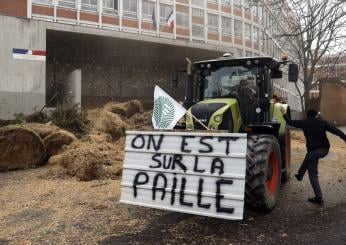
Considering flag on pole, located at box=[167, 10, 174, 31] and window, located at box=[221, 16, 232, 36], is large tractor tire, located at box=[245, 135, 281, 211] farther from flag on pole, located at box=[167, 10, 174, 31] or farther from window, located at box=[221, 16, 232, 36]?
window, located at box=[221, 16, 232, 36]

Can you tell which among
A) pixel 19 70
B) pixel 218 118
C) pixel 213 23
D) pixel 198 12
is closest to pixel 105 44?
pixel 19 70

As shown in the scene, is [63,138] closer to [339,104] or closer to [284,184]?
[284,184]

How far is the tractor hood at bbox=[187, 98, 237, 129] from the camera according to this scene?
7.14m

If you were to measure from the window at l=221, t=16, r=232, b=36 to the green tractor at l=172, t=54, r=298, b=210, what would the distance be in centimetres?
3873

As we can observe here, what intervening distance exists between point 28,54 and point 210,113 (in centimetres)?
1392

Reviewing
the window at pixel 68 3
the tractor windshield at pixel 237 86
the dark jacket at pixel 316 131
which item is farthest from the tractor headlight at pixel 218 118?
the window at pixel 68 3

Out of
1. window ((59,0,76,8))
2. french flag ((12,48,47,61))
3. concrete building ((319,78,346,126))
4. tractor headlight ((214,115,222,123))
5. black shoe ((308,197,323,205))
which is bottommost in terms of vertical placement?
black shoe ((308,197,323,205))

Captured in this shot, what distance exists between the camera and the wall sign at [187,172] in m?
5.51

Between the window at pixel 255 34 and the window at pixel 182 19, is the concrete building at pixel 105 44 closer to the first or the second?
the window at pixel 182 19

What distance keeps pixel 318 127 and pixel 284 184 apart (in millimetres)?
2148

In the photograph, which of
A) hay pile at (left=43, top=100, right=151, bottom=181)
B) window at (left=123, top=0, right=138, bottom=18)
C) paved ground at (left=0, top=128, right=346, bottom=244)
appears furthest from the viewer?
window at (left=123, top=0, right=138, bottom=18)

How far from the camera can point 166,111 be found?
262 inches

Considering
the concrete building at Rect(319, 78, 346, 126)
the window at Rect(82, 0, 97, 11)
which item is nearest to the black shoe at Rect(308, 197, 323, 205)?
Answer: the concrete building at Rect(319, 78, 346, 126)

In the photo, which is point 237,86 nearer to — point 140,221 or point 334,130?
point 334,130
